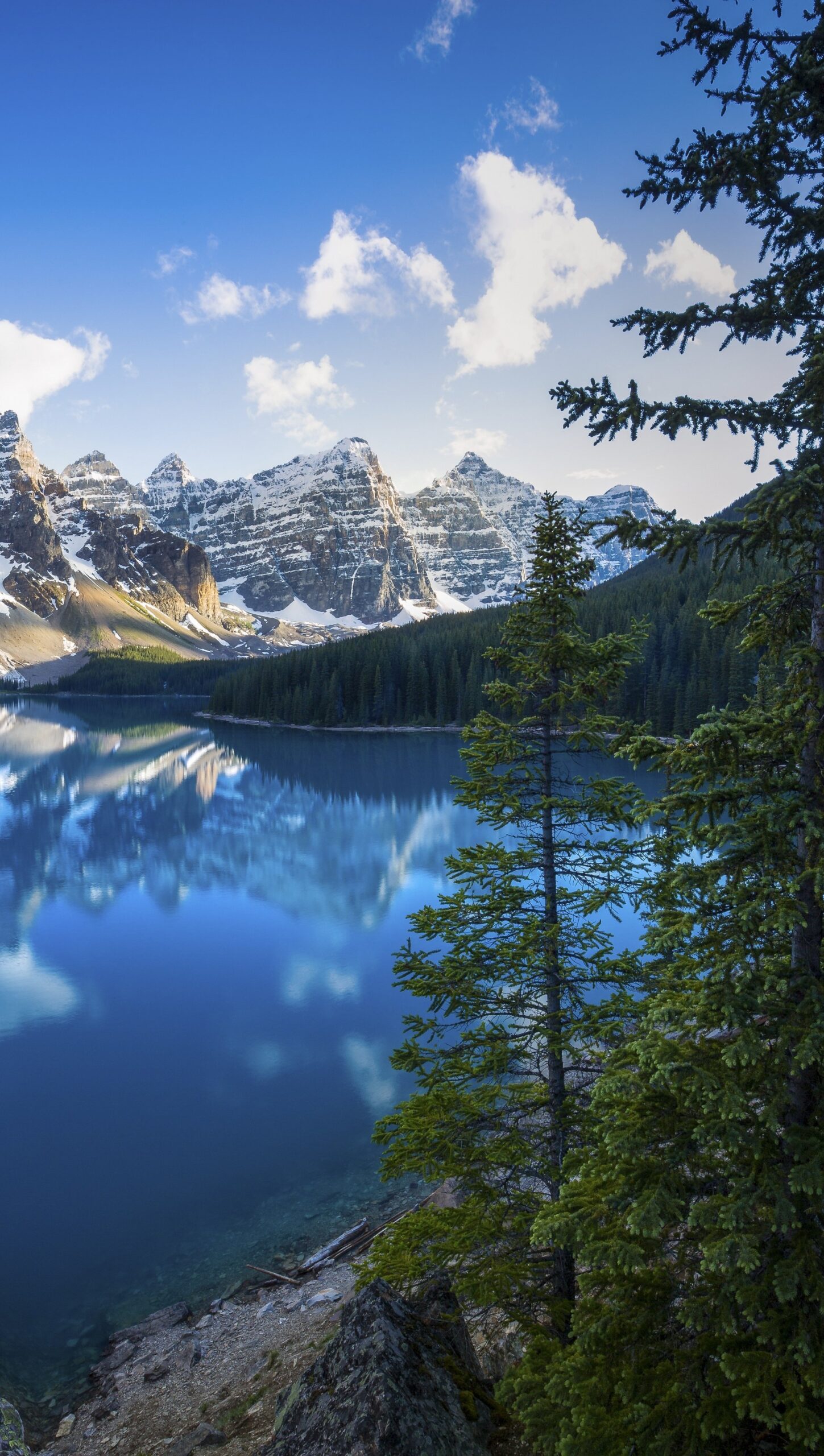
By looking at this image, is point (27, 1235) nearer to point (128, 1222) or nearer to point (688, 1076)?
point (128, 1222)

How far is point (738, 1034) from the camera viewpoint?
4.66 meters

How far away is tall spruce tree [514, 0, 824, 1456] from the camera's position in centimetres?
401

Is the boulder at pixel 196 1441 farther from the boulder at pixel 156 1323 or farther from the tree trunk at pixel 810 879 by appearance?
the tree trunk at pixel 810 879

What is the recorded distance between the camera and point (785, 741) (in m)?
4.57

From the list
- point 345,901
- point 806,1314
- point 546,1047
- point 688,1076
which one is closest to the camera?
point 806,1314

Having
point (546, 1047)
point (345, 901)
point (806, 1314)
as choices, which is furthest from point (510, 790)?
point (345, 901)

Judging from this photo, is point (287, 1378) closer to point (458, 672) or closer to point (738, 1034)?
point (738, 1034)

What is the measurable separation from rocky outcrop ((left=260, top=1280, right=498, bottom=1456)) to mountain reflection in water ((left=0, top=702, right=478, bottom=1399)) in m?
6.91

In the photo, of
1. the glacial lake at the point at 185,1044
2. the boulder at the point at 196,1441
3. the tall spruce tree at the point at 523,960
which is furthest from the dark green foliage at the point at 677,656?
the boulder at the point at 196,1441

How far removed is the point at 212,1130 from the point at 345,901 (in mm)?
17368

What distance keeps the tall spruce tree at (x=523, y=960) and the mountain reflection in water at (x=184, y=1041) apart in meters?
6.27

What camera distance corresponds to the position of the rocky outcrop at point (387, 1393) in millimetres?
4941

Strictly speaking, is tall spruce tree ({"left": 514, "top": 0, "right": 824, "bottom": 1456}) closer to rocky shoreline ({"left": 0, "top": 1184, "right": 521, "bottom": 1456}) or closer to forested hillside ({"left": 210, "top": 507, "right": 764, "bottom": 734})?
rocky shoreline ({"left": 0, "top": 1184, "right": 521, "bottom": 1456})

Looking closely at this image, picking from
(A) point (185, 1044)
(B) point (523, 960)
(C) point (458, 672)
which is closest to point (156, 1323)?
(B) point (523, 960)
